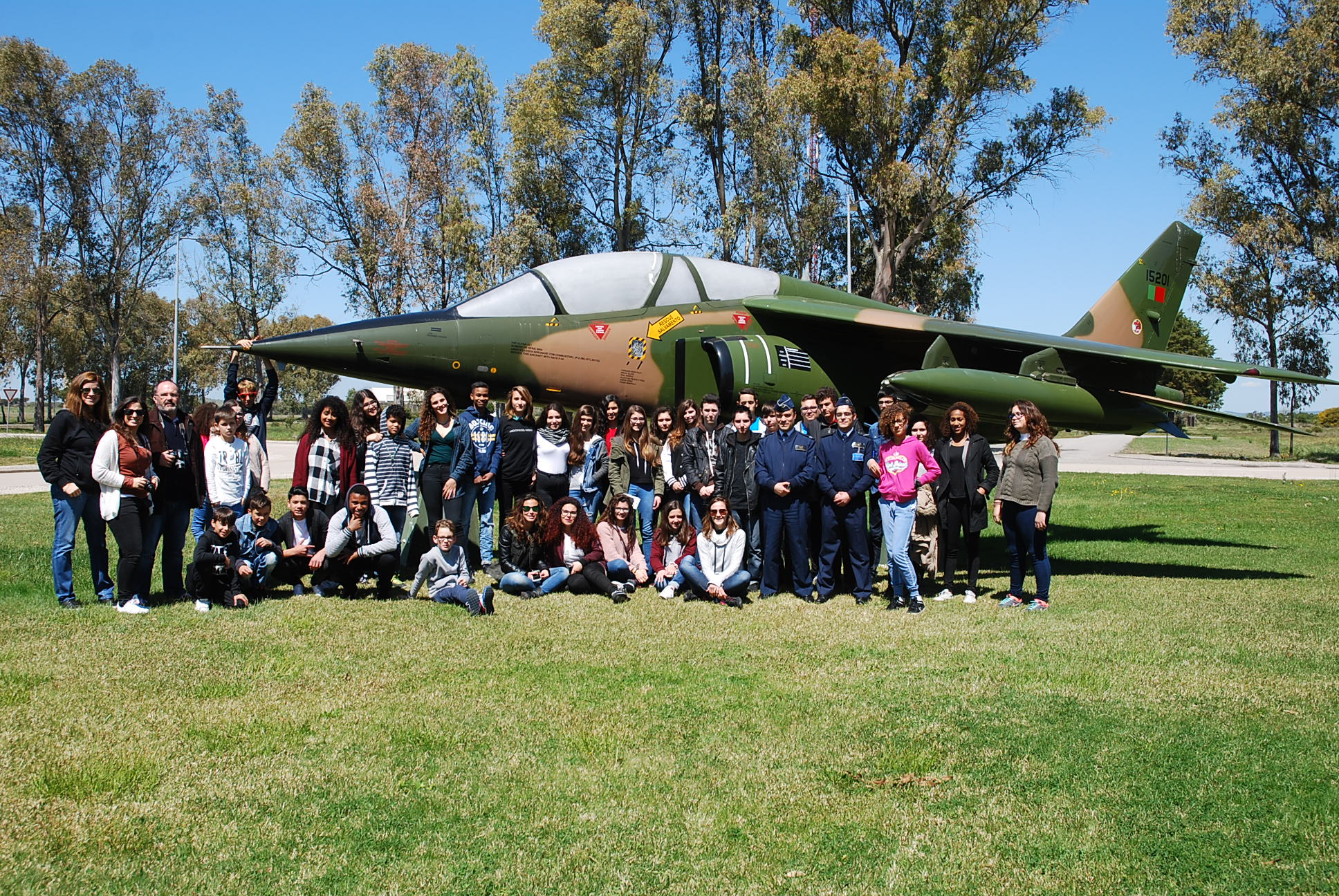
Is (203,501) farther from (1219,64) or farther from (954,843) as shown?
(1219,64)

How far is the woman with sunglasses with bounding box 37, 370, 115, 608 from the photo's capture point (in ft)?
24.5

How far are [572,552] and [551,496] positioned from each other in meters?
0.95

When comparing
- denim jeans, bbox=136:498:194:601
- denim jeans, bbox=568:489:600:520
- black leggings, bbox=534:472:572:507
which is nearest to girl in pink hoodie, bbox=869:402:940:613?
denim jeans, bbox=568:489:600:520

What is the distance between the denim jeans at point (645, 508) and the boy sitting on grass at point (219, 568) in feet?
12.1

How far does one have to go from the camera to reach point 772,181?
1209 inches

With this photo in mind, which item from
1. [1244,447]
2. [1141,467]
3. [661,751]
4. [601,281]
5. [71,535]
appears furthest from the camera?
[1244,447]

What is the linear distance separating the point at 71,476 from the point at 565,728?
16.7 ft

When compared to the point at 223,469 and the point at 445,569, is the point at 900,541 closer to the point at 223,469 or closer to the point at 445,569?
the point at 445,569

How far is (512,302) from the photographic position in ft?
33.2

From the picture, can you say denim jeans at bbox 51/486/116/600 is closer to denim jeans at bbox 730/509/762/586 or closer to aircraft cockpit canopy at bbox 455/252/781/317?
aircraft cockpit canopy at bbox 455/252/781/317

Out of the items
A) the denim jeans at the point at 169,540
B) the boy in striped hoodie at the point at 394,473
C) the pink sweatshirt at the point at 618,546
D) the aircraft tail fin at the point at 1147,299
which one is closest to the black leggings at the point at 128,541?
the denim jeans at the point at 169,540

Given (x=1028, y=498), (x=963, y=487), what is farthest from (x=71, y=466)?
(x=1028, y=498)

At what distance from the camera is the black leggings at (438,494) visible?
923 cm

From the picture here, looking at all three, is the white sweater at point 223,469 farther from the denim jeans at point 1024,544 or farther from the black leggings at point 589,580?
the denim jeans at point 1024,544
